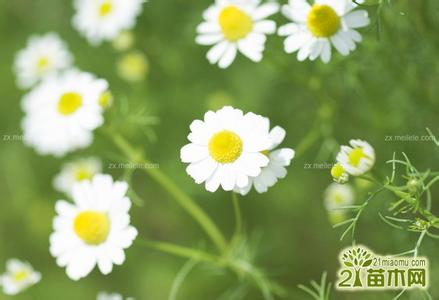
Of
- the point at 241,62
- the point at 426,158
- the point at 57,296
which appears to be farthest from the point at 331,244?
the point at 57,296

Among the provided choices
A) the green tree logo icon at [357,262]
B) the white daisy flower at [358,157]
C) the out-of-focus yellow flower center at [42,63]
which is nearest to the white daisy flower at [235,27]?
the white daisy flower at [358,157]

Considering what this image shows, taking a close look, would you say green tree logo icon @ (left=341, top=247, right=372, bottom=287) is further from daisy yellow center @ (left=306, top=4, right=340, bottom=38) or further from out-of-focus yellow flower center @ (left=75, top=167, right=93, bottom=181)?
out-of-focus yellow flower center @ (left=75, top=167, right=93, bottom=181)

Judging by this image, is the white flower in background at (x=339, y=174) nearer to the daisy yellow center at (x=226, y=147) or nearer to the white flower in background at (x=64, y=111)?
the daisy yellow center at (x=226, y=147)

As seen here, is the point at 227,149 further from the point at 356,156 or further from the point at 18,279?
the point at 18,279

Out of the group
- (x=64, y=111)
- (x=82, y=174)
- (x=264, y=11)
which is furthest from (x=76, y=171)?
(x=264, y=11)

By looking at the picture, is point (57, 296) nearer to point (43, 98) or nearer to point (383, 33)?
point (43, 98)
